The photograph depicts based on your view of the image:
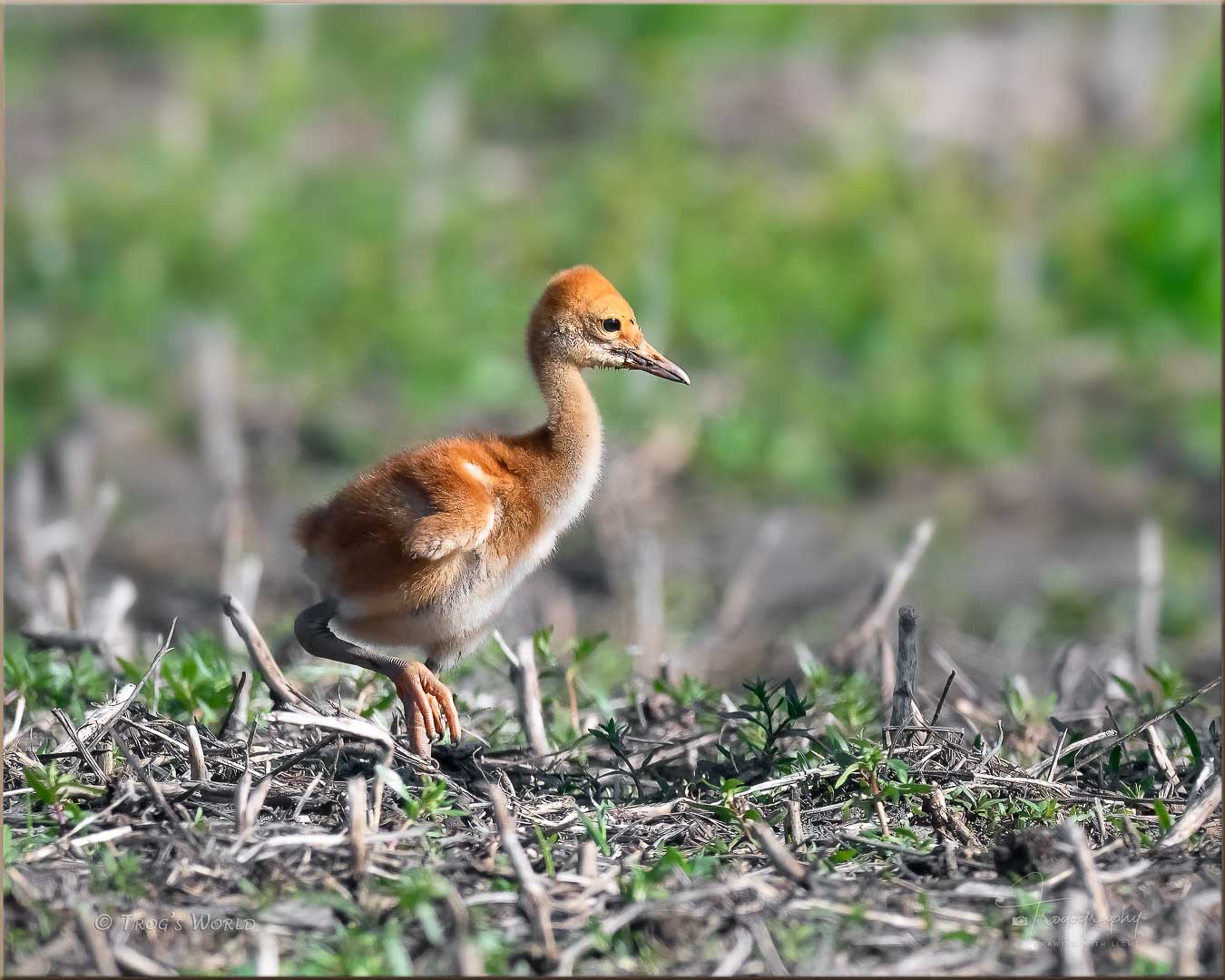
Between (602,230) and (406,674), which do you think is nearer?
(406,674)

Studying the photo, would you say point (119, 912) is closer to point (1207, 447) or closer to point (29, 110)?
point (1207, 447)

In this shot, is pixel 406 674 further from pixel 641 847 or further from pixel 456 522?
pixel 641 847

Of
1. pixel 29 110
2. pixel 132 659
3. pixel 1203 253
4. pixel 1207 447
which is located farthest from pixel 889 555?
pixel 29 110

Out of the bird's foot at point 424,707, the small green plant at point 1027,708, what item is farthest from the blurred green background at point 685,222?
the bird's foot at point 424,707

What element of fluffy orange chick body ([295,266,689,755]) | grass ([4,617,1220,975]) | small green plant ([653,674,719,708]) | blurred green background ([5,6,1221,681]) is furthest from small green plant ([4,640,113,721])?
blurred green background ([5,6,1221,681])

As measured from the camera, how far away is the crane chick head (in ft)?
13.5

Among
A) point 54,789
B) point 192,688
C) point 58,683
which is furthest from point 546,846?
point 58,683

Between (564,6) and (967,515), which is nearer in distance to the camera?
(967,515)

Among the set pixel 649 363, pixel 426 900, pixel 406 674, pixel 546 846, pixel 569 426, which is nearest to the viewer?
pixel 426 900

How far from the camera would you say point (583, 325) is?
13.5 feet

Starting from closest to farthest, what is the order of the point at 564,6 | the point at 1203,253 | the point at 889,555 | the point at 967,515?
Answer: 1. the point at 889,555
2. the point at 967,515
3. the point at 1203,253
4. the point at 564,6

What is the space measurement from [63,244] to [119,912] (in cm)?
747

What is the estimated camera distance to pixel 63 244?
9719mm

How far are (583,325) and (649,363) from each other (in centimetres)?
23
